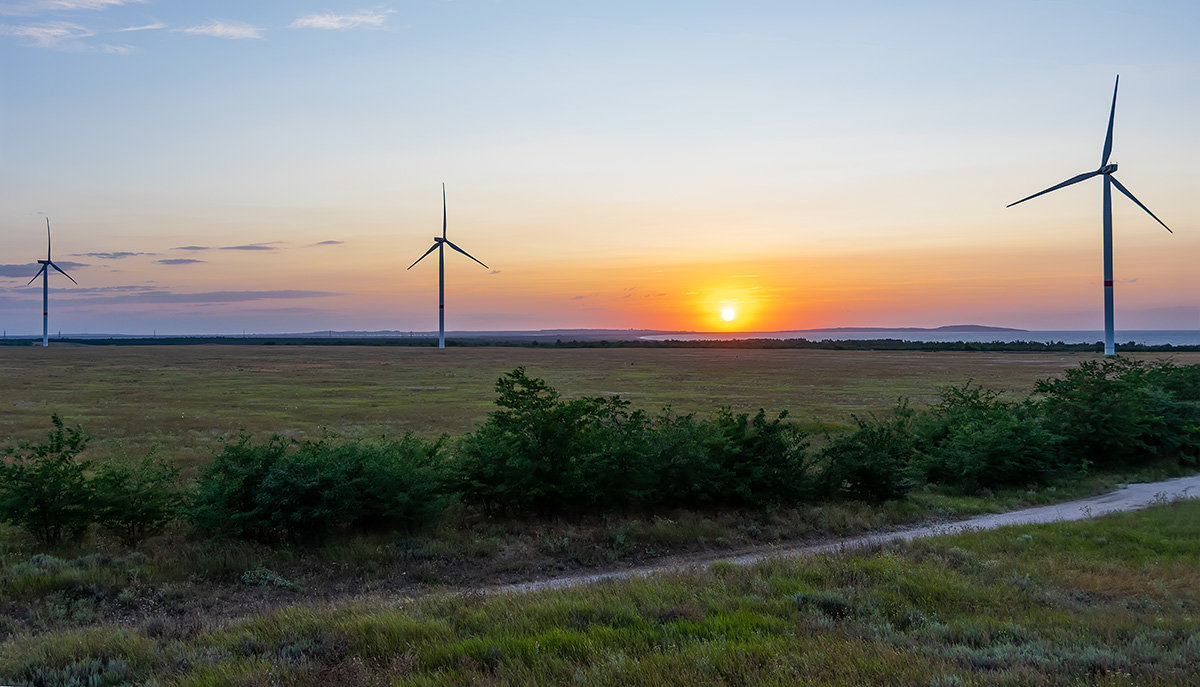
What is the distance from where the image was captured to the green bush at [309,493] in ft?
44.0

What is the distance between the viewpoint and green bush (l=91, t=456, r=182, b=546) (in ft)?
44.9

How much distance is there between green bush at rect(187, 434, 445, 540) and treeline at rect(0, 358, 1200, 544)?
0.10 ft

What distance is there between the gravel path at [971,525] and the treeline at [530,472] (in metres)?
2.05

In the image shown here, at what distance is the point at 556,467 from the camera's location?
16.1 metres

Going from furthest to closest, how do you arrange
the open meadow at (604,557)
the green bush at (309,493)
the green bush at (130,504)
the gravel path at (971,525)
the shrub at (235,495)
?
the green bush at (130,504) < the green bush at (309,493) < the shrub at (235,495) < the gravel path at (971,525) < the open meadow at (604,557)

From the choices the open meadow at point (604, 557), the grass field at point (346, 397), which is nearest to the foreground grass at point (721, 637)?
the open meadow at point (604, 557)

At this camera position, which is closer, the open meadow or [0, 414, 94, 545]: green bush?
the open meadow

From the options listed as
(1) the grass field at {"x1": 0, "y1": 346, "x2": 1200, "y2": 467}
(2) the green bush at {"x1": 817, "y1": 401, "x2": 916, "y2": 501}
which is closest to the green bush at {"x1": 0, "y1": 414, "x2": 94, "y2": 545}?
(1) the grass field at {"x1": 0, "y1": 346, "x2": 1200, "y2": 467}

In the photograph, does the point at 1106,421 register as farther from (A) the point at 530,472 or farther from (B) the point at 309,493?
(B) the point at 309,493

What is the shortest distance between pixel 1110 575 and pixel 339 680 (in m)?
11.7

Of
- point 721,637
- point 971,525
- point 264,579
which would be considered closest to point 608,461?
point 264,579

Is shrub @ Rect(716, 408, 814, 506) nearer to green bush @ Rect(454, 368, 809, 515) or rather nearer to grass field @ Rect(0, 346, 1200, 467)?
green bush @ Rect(454, 368, 809, 515)

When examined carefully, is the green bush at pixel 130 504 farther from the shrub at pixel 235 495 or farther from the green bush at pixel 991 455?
the green bush at pixel 991 455

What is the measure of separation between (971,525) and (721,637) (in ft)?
37.0
